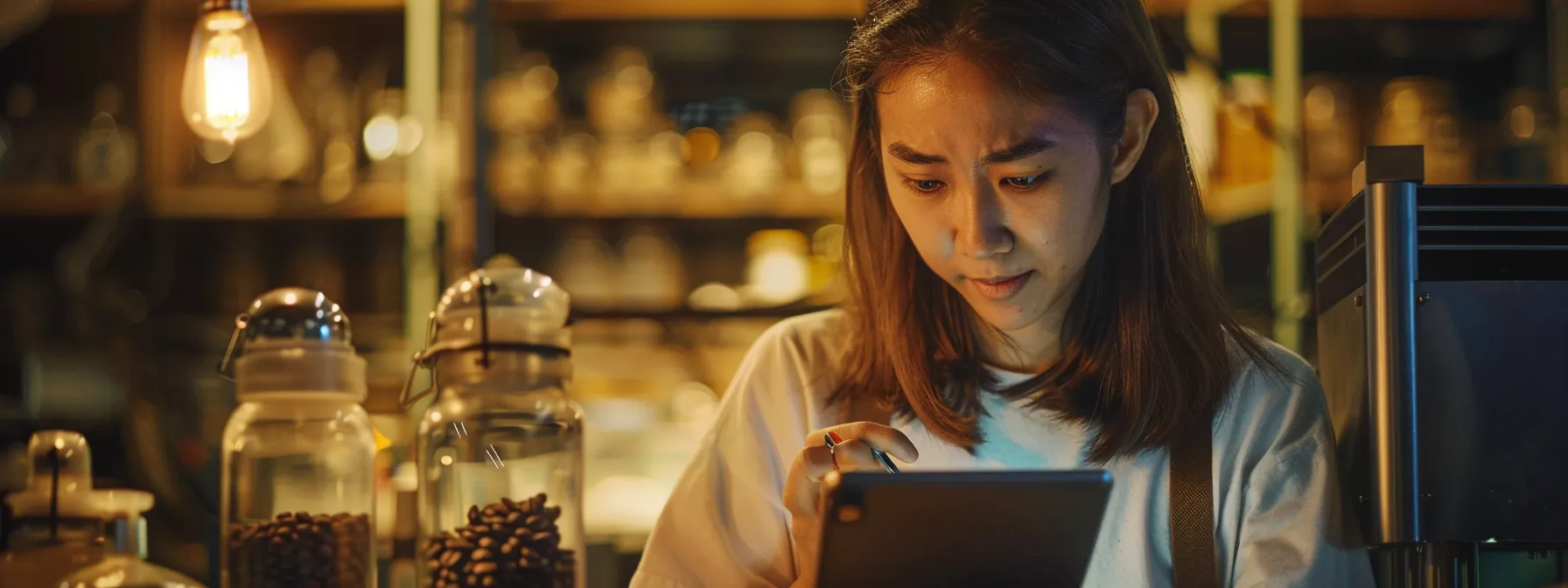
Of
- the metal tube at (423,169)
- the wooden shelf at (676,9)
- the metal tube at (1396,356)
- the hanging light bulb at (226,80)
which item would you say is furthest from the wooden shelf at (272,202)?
the metal tube at (1396,356)

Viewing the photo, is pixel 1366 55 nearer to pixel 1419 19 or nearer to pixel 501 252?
pixel 1419 19

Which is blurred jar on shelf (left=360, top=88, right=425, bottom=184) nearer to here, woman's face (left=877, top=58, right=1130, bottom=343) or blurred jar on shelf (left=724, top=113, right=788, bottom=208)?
blurred jar on shelf (left=724, top=113, right=788, bottom=208)

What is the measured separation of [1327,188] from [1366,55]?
0.44 meters

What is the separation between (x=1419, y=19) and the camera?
310cm

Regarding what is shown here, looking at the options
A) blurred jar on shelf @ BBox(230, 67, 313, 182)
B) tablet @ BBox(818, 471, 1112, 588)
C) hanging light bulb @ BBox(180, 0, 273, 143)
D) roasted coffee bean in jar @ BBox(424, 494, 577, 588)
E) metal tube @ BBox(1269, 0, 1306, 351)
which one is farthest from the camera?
blurred jar on shelf @ BBox(230, 67, 313, 182)

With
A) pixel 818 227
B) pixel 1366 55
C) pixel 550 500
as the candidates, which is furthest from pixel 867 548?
pixel 1366 55

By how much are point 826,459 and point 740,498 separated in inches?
13.0

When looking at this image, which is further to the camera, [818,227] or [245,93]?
[818,227]

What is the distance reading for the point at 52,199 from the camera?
10.2ft

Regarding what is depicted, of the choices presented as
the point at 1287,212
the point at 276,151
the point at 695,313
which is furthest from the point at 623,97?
the point at 1287,212

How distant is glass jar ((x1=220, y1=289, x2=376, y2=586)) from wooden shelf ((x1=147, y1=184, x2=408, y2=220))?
1.96 metres

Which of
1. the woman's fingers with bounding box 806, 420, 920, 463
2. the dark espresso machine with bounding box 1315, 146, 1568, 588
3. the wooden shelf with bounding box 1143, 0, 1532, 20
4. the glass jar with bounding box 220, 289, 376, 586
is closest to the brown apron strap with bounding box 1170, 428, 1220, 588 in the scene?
the dark espresso machine with bounding box 1315, 146, 1568, 588

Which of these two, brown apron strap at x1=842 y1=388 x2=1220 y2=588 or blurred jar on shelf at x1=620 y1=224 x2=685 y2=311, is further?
blurred jar on shelf at x1=620 y1=224 x2=685 y2=311

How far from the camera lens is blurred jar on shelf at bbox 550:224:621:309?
3125 mm
